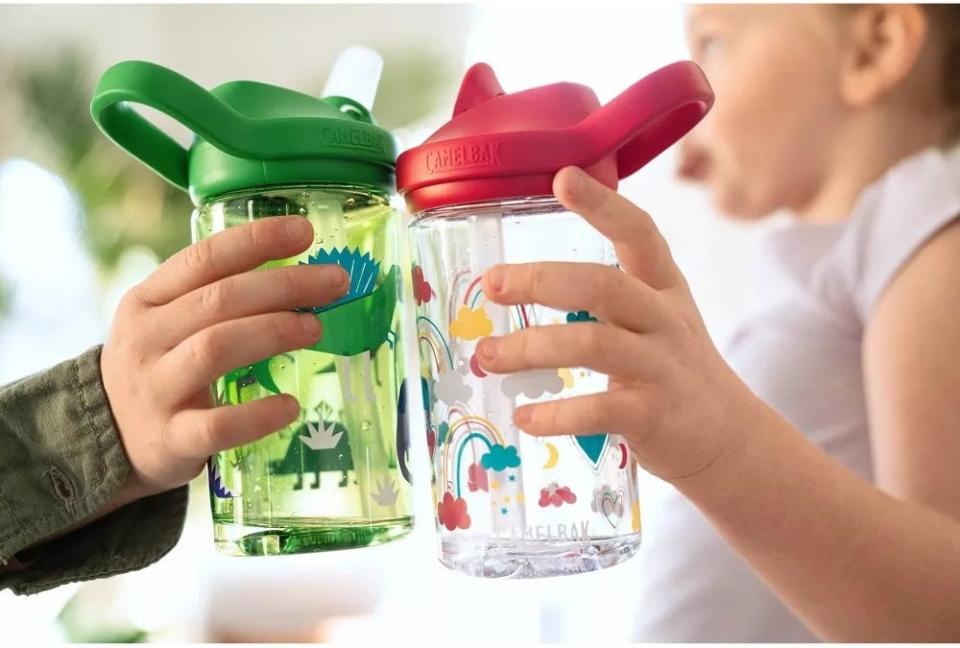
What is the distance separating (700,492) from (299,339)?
0.76 ft

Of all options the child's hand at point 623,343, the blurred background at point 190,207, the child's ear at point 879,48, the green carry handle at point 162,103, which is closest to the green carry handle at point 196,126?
the green carry handle at point 162,103

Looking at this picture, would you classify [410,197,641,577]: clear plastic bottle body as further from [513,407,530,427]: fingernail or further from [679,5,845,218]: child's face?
[679,5,845,218]: child's face

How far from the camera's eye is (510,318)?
436 mm

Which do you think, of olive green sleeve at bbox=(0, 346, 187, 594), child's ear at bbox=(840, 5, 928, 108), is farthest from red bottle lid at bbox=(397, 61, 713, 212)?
child's ear at bbox=(840, 5, 928, 108)

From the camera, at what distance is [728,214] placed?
1.01 metres

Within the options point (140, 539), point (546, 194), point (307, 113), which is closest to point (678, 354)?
point (546, 194)

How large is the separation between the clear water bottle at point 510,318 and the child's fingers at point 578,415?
0.03 meters

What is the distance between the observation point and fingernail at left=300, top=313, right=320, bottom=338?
1.37 ft

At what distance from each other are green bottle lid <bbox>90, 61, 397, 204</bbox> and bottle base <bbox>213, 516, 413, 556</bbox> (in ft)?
0.54

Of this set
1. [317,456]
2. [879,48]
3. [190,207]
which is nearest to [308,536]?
[317,456]

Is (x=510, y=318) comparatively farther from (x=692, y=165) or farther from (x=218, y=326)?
(x=692, y=165)

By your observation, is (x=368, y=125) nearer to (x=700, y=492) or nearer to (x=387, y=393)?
(x=387, y=393)


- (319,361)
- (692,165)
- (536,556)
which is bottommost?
(536,556)

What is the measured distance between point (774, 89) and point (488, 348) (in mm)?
674
